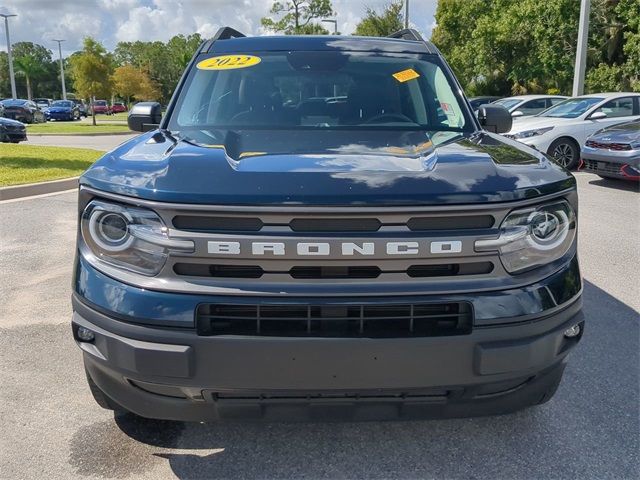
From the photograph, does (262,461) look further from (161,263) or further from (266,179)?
(266,179)

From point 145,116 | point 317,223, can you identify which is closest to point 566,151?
point 145,116

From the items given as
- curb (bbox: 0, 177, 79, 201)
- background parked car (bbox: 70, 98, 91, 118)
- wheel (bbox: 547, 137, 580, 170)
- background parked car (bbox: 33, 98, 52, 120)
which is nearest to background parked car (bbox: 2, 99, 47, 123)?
background parked car (bbox: 33, 98, 52, 120)

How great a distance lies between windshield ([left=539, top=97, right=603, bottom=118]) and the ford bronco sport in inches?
439

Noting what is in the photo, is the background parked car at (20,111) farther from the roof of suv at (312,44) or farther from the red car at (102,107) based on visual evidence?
the roof of suv at (312,44)

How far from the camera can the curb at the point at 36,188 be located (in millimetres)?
8445

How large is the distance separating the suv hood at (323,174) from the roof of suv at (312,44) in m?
1.35

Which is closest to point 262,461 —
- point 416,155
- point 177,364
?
point 177,364

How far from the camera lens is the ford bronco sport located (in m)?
1.95

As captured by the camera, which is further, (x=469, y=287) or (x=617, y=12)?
(x=617, y=12)

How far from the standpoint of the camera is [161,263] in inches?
→ 79.2

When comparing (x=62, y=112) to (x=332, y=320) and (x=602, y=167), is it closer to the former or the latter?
(x=602, y=167)

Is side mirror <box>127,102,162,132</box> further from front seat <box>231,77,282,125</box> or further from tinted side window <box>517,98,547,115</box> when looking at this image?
tinted side window <box>517,98,547,115</box>

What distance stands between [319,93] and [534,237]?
1.77 meters

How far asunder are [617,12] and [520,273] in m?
24.0
